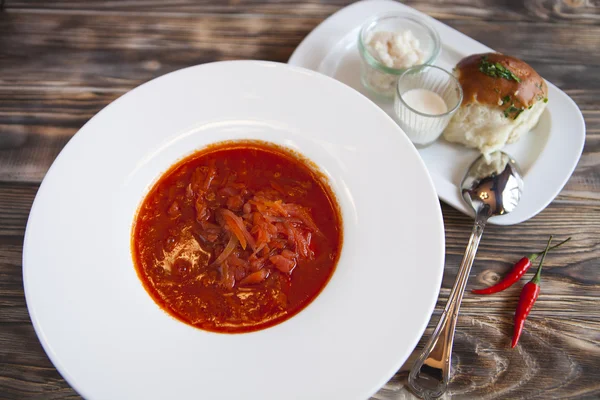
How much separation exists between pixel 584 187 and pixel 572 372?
1287 mm

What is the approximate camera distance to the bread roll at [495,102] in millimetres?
3379

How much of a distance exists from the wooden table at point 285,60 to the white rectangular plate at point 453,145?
0.18m

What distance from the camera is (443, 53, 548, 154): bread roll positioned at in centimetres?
338

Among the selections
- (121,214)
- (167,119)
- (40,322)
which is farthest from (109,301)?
(167,119)

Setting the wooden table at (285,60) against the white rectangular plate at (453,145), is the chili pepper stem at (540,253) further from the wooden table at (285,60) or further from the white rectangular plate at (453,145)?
the white rectangular plate at (453,145)

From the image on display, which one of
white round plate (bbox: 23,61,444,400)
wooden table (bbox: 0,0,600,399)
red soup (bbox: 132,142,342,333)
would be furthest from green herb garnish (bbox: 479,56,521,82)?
red soup (bbox: 132,142,342,333)

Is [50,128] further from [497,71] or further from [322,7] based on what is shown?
[497,71]

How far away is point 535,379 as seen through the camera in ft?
9.59

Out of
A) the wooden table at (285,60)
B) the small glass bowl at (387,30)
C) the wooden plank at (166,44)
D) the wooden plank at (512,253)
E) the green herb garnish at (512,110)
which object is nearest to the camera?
the wooden table at (285,60)

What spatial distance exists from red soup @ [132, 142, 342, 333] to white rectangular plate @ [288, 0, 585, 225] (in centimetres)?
98

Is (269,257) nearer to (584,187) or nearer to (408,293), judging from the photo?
(408,293)

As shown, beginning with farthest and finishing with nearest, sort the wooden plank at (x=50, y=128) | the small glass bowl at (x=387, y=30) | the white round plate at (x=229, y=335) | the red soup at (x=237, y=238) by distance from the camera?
the small glass bowl at (x=387, y=30) → the wooden plank at (x=50, y=128) → the red soup at (x=237, y=238) → the white round plate at (x=229, y=335)

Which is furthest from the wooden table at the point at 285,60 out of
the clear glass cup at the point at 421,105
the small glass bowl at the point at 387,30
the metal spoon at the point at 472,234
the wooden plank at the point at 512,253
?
the clear glass cup at the point at 421,105

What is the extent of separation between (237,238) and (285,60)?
1.82 metres
